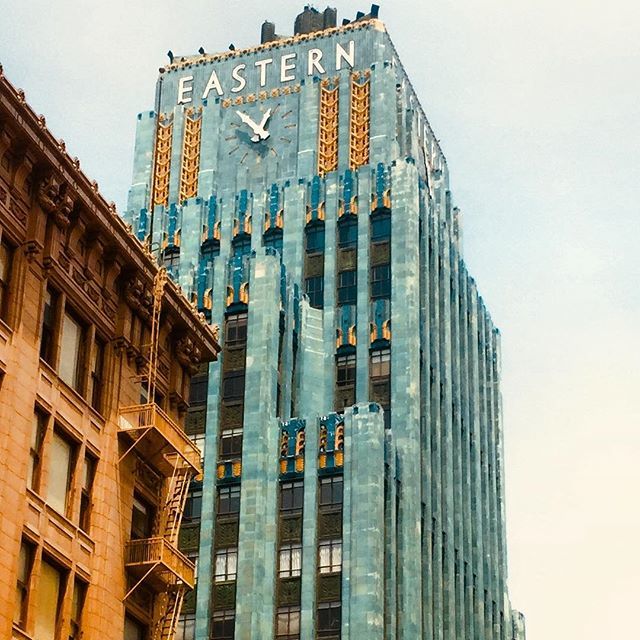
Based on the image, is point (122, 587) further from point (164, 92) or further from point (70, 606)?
point (164, 92)

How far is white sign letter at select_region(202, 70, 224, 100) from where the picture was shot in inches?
4454

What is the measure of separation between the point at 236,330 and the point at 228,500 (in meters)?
11.4

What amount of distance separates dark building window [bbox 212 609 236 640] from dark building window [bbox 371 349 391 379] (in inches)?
715

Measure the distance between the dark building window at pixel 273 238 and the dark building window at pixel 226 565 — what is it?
909 inches

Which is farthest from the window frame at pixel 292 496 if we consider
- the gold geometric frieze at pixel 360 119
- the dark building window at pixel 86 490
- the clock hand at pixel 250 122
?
the dark building window at pixel 86 490

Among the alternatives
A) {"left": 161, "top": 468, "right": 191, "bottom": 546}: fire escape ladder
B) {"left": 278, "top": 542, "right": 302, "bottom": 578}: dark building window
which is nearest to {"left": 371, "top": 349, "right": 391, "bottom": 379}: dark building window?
{"left": 278, "top": 542, "right": 302, "bottom": 578}: dark building window

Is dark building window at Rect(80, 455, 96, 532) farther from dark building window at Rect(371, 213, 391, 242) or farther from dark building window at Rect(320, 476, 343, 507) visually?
dark building window at Rect(371, 213, 391, 242)

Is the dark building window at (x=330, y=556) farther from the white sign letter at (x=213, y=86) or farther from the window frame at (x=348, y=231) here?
the white sign letter at (x=213, y=86)

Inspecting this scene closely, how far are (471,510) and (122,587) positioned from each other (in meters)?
59.1

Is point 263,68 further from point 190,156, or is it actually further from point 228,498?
point 228,498

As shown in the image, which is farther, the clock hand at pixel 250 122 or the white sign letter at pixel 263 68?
the white sign letter at pixel 263 68

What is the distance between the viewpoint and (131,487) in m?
48.0

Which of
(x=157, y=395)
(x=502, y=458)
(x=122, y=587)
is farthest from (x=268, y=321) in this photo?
(x=122, y=587)

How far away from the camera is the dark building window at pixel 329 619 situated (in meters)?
85.2
